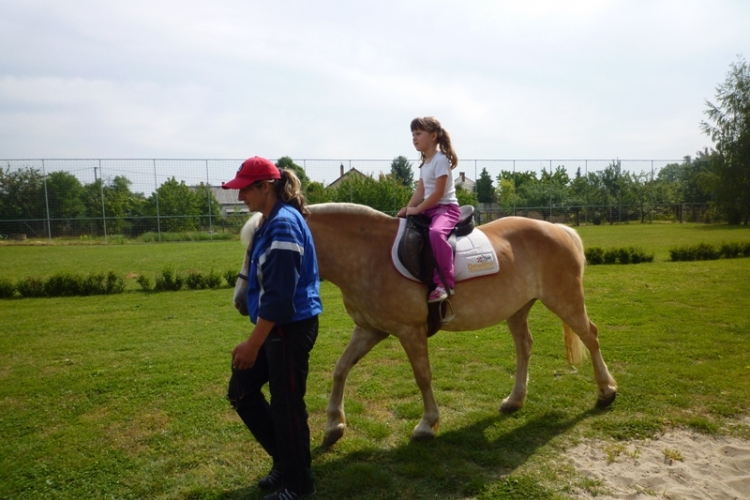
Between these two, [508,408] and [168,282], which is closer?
[508,408]

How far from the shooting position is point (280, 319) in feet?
9.15

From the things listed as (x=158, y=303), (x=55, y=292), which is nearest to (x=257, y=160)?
(x=158, y=303)

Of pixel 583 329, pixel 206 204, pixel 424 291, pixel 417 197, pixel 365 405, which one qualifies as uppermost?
pixel 206 204

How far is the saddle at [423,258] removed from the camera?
13.0 feet

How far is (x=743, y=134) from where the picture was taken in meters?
35.4

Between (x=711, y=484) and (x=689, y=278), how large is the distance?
35.5 ft

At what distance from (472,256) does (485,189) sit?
34.1 meters

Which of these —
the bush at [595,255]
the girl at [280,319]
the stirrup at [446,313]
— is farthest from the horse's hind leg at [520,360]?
the bush at [595,255]

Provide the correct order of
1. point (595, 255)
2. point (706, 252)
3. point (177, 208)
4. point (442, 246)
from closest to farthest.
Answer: point (442, 246) < point (595, 255) < point (706, 252) < point (177, 208)

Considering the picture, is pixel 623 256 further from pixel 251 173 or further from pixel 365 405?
pixel 251 173

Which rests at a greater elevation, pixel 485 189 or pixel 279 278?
pixel 485 189

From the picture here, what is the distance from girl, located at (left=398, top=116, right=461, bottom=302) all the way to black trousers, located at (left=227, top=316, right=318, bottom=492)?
1313 millimetres

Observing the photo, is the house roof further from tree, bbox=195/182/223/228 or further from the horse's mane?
the horse's mane

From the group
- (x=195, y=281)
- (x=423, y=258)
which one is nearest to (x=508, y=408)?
(x=423, y=258)
